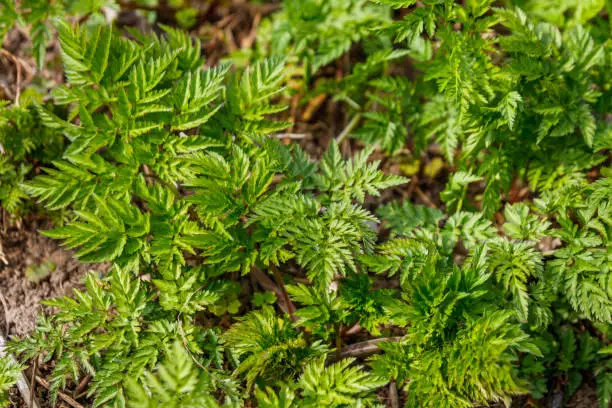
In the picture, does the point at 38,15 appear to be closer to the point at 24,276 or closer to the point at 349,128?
the point at 24,276

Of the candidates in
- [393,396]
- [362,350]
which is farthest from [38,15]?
[393,396]

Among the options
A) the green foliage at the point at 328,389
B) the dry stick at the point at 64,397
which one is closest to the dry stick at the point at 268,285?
the green foliage at the point at 328,389

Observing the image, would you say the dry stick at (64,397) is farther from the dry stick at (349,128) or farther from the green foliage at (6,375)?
the dry stick at (349,128)

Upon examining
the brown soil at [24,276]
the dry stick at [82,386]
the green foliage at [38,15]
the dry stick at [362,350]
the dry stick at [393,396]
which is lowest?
the dry stick at [393,396]

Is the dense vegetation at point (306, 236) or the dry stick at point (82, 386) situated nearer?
the dense vegetation at point (306, 236)

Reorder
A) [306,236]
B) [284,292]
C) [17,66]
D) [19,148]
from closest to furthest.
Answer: [306,236], [284,292], [19,148], [17,66]

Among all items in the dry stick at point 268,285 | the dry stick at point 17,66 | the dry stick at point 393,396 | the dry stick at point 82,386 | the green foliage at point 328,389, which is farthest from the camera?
the dry stick at point 17,66

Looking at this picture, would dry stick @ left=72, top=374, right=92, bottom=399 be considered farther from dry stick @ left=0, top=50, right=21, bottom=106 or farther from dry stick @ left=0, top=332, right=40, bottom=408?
dry stick @ left=0, top=50, right=21, bottom=106

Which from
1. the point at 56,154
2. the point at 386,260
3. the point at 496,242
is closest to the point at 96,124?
the point at 56,154
